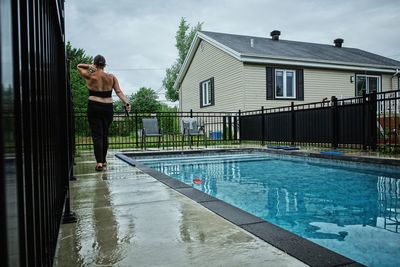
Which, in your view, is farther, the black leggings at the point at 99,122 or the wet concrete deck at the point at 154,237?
the black leggings at the point at 99,122

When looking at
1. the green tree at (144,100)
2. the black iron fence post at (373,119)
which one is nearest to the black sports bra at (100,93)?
the black iron fence post at (373,119)

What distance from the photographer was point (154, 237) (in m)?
1.78

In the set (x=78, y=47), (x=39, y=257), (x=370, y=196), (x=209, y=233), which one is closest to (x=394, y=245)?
(x=209, y=233)

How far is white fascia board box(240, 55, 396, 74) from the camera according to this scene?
13.1m

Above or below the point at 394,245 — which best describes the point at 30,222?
above

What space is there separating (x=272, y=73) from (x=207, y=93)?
4386 millimetres

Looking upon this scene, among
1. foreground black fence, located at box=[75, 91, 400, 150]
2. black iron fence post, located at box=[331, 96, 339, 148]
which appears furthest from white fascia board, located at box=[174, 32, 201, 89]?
black iron fence post, located at box=[331, 96, 339, 148]

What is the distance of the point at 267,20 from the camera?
28.4 m

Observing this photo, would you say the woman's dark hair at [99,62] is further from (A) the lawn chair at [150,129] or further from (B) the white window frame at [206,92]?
(B) the white window frame at [206,92]

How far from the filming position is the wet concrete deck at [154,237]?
1.45 m

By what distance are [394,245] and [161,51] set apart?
40032 millimetres

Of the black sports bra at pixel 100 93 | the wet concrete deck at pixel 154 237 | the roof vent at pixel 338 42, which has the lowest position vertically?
the wet concrete deck at pixel 154 237

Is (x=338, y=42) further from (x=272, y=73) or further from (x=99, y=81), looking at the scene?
(x=99, y=81)

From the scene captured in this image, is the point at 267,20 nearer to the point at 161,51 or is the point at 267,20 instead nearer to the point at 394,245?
the point at 161,51
